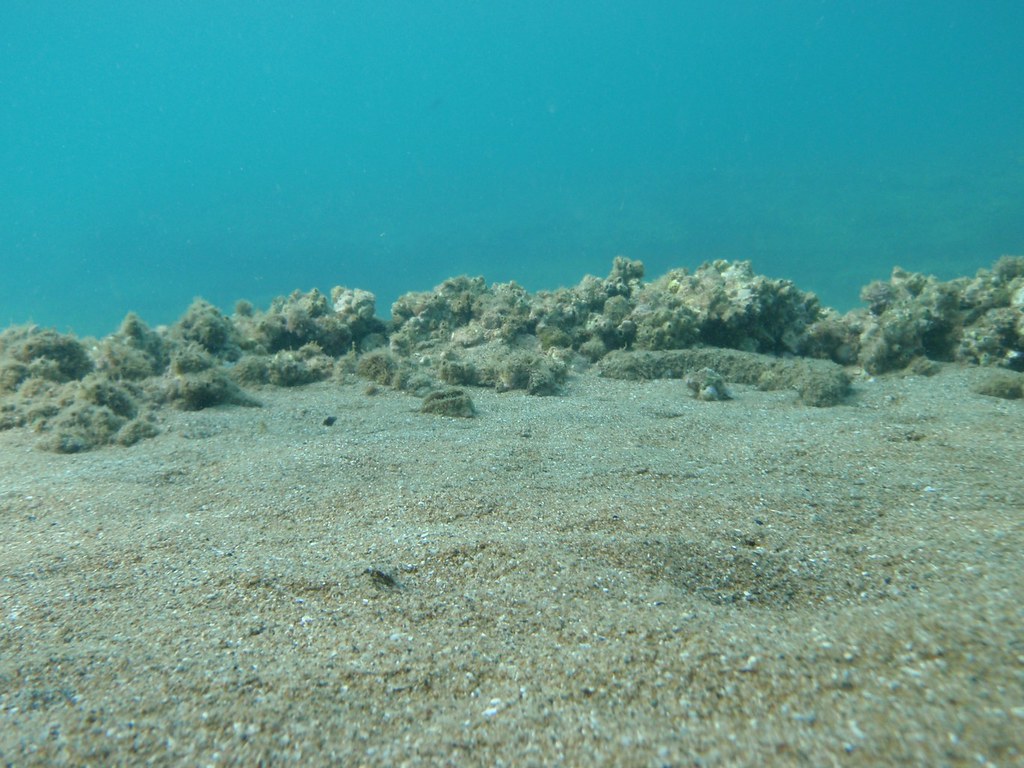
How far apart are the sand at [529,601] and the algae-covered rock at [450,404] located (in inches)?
59.1

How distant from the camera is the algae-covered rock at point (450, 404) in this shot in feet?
27.7

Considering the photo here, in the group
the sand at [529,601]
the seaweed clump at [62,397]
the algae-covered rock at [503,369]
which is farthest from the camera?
the algae-covered rock at [503,369]

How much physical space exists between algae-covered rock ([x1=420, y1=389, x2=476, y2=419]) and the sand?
1.50m

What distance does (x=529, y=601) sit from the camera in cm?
349

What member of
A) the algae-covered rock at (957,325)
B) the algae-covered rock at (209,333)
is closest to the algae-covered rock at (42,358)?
the algae-covered rock at (209,333)

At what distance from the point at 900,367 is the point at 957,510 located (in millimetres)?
6226

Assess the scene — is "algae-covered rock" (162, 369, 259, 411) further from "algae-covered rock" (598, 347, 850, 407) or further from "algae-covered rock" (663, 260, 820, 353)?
"algae-covered rock" (663, 260, 820, 353)

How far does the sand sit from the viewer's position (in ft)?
7.70

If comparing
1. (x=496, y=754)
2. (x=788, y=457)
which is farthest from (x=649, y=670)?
(x=788, y=457)

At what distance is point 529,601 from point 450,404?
521 cm

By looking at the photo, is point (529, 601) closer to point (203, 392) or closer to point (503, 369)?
point (503, 369)

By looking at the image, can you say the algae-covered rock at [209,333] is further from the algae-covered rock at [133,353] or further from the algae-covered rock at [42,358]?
the algae-covered rock at [42,358]

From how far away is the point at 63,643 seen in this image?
10.6ft

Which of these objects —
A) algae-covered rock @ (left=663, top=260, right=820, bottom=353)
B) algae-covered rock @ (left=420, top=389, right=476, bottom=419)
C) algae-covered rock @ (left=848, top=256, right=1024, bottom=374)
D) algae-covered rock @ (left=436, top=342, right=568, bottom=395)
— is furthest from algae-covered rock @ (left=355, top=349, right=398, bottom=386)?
algae-covered rock @ (left=848, top=256, right=1024, bottom=374)
